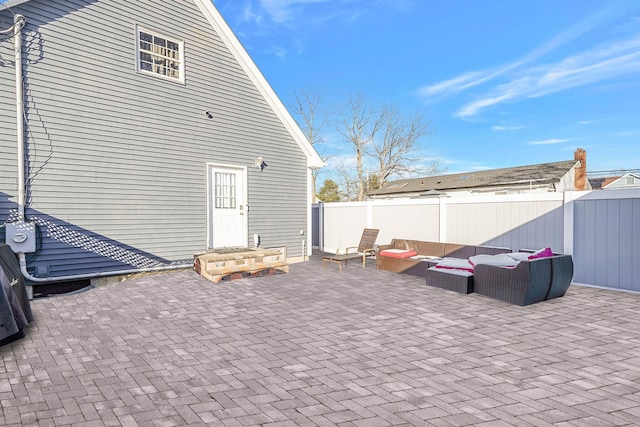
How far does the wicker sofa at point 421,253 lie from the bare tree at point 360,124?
20.6 m

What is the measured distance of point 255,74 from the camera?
9.43 metres

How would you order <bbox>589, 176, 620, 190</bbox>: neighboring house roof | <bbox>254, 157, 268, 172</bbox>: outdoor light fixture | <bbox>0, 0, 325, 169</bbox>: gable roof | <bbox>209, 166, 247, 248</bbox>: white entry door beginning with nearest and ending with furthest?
1. <bbox>0, 0, 325, 169</bbox>: gable roof
2. <bbox>209, 166, 247, 248</bbox>: white entry door
3. <bbox>254, 157, 268, 172</bbox>: outdoor light fixture
4. <bbox>589, 176, 620, 190</bbox>: neighboring house roof

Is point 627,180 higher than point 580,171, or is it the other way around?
point 627,180

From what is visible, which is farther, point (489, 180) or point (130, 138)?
point (489, 180)

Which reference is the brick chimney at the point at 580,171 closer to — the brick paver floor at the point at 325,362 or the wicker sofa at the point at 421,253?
the wicker sofa at the point at 421,253

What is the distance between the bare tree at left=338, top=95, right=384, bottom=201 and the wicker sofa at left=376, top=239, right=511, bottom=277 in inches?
809

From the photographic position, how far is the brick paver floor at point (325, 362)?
2.55 meters

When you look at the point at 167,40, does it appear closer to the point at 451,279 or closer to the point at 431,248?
the point at 431,248

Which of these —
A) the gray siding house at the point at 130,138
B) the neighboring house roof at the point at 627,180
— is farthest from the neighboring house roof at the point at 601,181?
the gray siding house at the point at 130,138

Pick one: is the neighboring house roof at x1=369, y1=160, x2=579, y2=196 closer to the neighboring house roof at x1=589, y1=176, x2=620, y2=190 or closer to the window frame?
the neighboring house roof at x1=589, y1=176, x2=620, y2=190

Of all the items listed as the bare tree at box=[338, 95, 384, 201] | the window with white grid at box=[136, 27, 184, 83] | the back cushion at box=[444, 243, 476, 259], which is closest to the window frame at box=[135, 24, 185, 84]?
the window with white grid at box=[136, 27, 184, 83]

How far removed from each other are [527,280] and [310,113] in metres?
24.4

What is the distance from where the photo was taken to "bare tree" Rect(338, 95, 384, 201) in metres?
27.9

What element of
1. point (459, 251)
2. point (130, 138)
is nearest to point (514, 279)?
point (459, 251)
